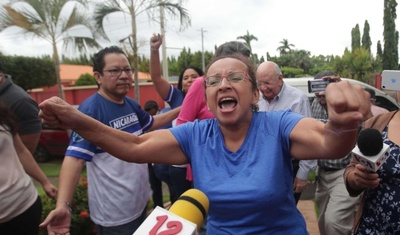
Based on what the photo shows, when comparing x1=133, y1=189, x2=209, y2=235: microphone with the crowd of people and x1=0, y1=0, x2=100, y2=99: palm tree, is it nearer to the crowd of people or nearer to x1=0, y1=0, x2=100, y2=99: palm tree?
the crowd of people

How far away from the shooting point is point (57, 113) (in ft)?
5.00

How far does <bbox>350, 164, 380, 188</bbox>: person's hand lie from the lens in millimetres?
1871

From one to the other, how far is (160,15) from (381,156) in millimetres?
9711

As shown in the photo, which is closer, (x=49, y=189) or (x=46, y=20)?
(x=49, y=189)

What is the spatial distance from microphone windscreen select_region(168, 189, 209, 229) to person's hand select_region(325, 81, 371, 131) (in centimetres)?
56

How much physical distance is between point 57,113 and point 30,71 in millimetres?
18181

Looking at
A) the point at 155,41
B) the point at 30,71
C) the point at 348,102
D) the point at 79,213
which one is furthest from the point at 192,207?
the point at 30,71

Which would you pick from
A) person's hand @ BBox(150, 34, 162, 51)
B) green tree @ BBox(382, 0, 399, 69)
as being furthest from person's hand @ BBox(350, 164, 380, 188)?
green tree @ BBox(382, 0, 399, 69)

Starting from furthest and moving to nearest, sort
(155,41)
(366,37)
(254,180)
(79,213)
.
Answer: (366,37) < (79,213) < (155,41) < (254,180)

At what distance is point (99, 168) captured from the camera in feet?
7.98

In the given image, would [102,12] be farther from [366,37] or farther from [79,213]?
[366,37]

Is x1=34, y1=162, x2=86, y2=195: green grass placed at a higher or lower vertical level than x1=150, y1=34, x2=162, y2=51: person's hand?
lower

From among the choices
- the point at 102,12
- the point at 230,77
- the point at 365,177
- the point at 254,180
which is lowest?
the point at 365,177

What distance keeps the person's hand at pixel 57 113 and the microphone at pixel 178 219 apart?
653mm
